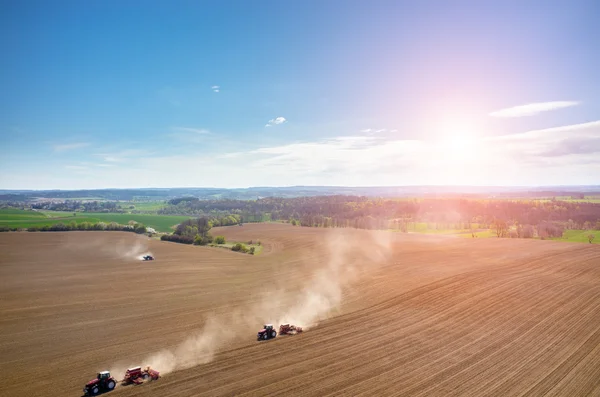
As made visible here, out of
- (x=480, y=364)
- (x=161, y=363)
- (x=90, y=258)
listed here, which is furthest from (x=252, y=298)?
(x=90, y=258)

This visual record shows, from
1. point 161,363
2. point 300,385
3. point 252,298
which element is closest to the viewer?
point 300,385

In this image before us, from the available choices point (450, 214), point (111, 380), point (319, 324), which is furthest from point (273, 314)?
point (450, 214)

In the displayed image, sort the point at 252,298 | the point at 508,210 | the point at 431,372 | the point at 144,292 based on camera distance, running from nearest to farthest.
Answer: the point at 431,372 < the point at 252,298 < the point at 144,292 < the point at 508,210

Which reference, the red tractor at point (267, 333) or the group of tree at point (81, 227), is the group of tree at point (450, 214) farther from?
the red tractor at point (267, 333)

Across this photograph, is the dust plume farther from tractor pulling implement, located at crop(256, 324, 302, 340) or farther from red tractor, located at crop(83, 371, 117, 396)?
red tractor, located at crop(83, 371, 117, 396)

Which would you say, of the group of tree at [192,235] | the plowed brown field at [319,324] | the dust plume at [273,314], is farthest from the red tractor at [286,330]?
the group of tree at [192,235]

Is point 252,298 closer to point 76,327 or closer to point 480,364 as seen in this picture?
point 76,327
